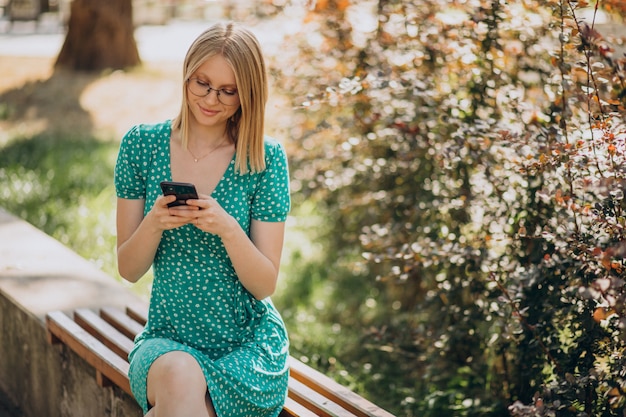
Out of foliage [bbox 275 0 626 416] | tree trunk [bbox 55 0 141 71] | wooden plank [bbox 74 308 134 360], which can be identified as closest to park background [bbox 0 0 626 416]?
foliage [bbox 275 0 626 416]

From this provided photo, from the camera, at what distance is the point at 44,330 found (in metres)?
3.69

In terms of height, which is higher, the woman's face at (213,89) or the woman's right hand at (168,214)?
the woman's face at (213,89)

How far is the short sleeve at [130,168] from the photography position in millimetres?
2959

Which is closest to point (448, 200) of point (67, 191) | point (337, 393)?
point (337, 393)

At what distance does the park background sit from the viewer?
2.84m

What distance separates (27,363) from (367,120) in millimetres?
2286

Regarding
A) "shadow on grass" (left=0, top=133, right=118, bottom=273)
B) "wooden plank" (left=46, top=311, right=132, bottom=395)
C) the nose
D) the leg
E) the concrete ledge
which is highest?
the nose

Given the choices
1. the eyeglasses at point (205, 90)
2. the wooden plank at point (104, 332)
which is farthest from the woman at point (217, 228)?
the wooden plank at point (104, 332)

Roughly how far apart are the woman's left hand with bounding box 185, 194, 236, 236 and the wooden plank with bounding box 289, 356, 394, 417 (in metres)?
0.76

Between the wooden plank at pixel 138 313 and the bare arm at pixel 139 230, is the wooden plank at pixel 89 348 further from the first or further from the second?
the bare arm at pixel 139 230

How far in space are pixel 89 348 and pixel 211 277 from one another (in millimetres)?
727

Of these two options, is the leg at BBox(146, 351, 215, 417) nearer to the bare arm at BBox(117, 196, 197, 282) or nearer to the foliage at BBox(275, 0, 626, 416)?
the bare arm at BBox(117, 196, 197, 282)

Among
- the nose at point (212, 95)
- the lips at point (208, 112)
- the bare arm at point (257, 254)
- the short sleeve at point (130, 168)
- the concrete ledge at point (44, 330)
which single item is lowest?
the concrete ledge at point (44, 330)

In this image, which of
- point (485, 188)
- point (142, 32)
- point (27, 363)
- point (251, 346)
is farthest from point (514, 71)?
point (142, 32)
